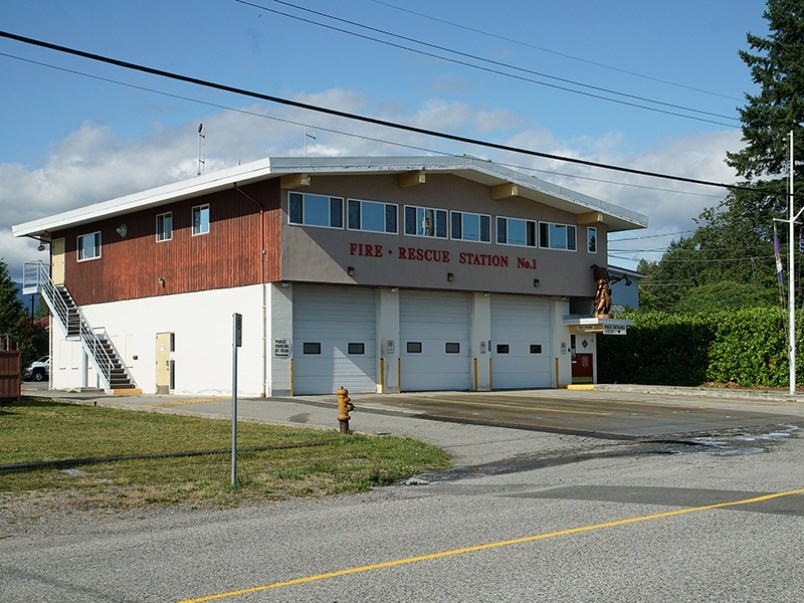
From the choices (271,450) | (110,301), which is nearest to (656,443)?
(271,450)

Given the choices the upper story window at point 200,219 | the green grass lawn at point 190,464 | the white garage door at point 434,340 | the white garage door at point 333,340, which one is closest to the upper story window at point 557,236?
→ the white garage door at point 434,340

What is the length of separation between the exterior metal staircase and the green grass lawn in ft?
46.7

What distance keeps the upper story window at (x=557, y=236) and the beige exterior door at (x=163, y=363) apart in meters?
15.2

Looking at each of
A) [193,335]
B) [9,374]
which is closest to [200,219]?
[193,335]

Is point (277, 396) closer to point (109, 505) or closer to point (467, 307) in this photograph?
point (467, 307)

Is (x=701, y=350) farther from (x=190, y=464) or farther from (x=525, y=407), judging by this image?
(x=190, y=464)

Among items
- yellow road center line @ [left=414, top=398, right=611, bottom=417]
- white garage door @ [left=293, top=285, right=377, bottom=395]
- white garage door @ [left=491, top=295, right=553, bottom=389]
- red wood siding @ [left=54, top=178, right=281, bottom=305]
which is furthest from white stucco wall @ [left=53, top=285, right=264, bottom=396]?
white garage door @ [left=491, top=295, right=553, bottom=389]

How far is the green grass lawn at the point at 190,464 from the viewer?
464 inches

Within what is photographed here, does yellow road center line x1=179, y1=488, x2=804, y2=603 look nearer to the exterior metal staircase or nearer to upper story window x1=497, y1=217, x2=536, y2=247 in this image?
upper story window x1=497, y1=217, x2=536, y2=247

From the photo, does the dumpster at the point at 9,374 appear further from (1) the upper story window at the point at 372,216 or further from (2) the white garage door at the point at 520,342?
(2) the white garage door at the point at 520,342

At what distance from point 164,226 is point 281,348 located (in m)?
8.00

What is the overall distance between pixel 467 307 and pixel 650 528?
26.7 meters

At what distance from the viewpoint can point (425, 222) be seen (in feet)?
110

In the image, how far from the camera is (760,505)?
10359mm
